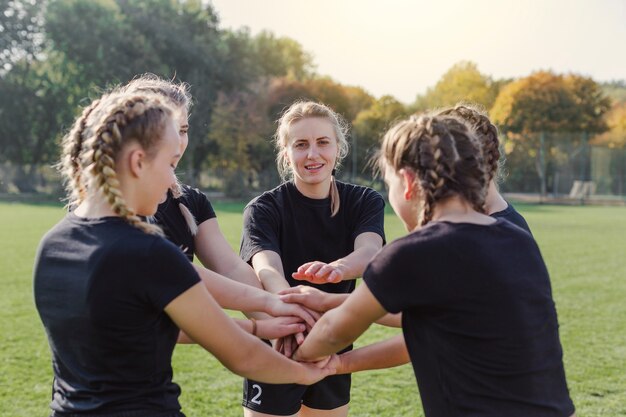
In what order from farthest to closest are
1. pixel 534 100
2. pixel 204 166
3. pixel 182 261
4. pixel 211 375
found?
pixel 534 100 → pixel 204 166 → pixel 211 375 → pixel 182 261

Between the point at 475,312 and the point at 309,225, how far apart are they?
1962 mm

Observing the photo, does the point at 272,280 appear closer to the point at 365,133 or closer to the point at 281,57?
the point at 365,133

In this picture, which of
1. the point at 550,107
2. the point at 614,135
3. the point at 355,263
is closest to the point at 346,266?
the point at 355,263

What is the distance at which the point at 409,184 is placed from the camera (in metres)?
2.48

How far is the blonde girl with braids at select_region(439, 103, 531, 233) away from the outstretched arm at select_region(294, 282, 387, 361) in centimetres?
94

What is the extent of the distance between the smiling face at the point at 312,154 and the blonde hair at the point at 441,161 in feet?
5.32

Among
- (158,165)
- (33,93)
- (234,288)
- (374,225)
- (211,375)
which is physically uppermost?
(33,93)

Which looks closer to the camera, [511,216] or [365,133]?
[511,216]

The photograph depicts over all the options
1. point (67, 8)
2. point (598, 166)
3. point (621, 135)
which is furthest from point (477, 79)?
point (67, 8)

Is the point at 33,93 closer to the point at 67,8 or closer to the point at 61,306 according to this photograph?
the point at 67,8

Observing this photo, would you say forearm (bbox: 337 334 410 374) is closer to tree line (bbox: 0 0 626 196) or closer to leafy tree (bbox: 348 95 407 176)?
tree line (bbox: 0 0 626 196)

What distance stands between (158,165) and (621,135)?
58271 millimetres

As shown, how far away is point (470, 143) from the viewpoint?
244cm

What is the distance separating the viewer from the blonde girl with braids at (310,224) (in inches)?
159
